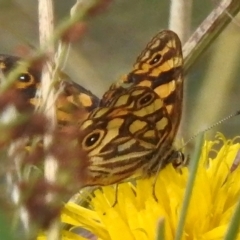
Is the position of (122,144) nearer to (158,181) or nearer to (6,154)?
(158,181)

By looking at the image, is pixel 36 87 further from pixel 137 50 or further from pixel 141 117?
pixel 137 50

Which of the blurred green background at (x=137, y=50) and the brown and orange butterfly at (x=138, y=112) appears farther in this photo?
the blurred green background at (x=137, y=50)

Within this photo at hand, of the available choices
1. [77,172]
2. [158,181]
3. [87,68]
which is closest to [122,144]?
[158,181]

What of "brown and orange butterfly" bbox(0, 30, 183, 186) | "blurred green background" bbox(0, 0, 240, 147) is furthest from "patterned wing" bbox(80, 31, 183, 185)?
"blurred green background" bbox(0, 0, 240, 147)

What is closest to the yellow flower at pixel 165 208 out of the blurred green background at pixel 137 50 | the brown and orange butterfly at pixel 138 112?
the brown and orange butterfly at pixel 138 112

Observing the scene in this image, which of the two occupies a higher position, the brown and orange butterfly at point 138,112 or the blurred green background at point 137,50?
the blurred green background at point 137,50

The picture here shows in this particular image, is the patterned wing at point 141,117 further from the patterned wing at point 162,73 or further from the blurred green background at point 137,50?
the blurred green background at point 137,50

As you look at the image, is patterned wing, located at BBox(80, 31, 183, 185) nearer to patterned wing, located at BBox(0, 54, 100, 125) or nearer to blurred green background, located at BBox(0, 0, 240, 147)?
patterned wing, located at BBox(0, 54, 100, 125)

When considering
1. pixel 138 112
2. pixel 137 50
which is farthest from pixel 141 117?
pixel 137 50
